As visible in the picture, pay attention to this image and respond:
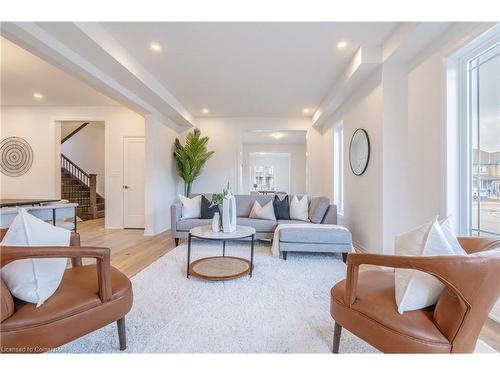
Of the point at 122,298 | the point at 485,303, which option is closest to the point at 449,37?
the point at 485,303

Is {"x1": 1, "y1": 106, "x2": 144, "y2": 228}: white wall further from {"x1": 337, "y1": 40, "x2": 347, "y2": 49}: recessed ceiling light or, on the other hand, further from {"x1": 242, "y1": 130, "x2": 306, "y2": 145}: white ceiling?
{"x1": 337, "y1": 40, "x2": 347, "y2": 49}: recessed ceiling light

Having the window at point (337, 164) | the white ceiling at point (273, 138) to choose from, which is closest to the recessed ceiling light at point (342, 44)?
the window at point (337, 164)

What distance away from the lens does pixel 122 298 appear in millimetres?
1333

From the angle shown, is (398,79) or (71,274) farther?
(398,79)

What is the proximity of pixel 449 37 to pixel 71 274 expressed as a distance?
11.4 feet

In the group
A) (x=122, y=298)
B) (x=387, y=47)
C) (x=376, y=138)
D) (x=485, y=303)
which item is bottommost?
(x=122, y=298)

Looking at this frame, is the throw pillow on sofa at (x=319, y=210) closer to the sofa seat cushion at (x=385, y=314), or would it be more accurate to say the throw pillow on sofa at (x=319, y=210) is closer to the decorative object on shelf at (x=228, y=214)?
the decorative object on shelf at (x=228, y=214)

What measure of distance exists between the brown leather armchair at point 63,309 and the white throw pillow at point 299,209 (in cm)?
297

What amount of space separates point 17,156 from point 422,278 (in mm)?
7138

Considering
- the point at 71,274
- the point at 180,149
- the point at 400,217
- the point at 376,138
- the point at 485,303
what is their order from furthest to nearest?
the point at 180,149 < the point at 376,138 < the point at 400,217 < the point at 71,274 < the point at 485,303

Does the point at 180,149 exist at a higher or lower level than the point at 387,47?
lower

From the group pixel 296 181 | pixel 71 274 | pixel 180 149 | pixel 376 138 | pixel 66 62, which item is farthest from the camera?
pixel 296 181
